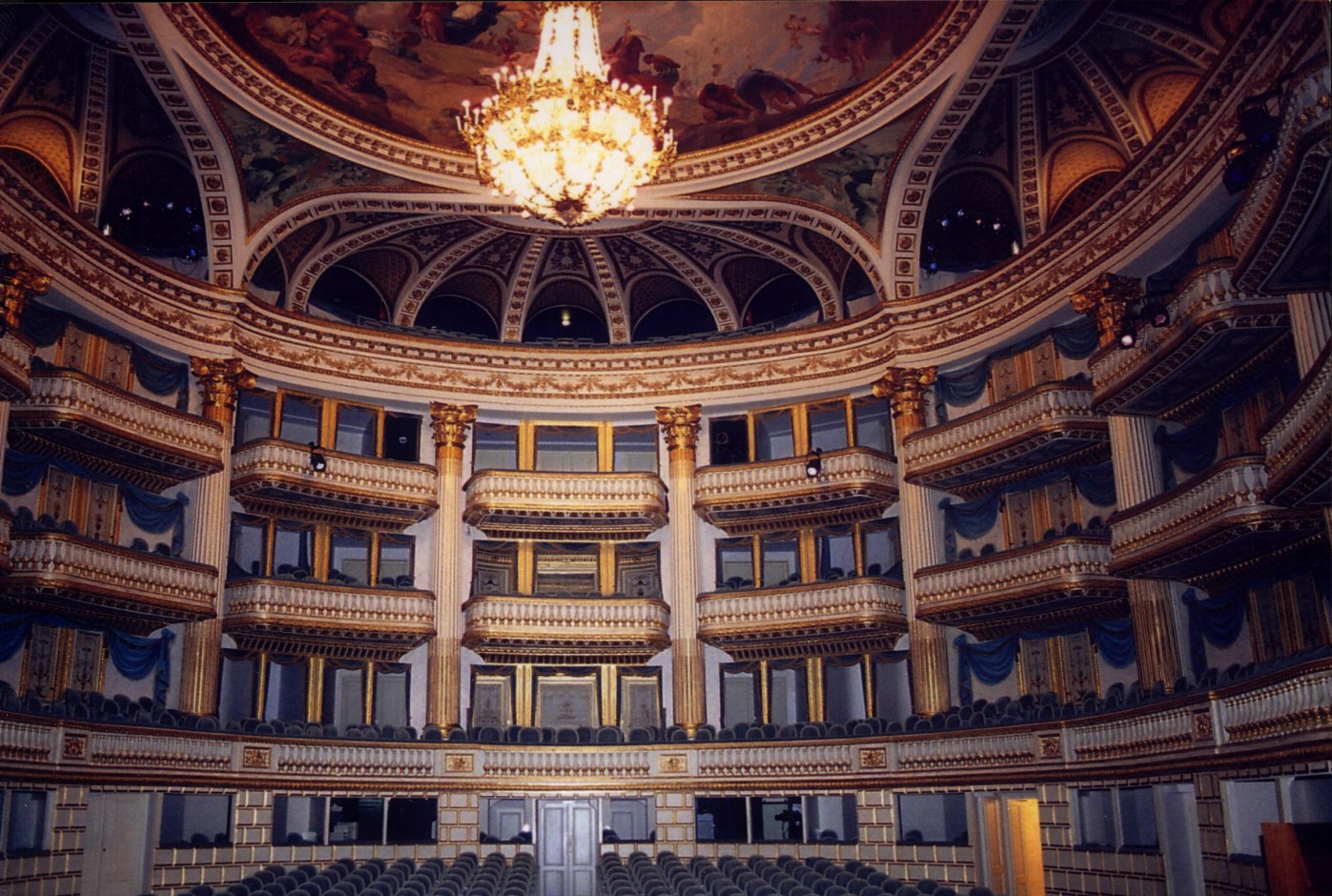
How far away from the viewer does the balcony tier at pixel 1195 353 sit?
16.5 m

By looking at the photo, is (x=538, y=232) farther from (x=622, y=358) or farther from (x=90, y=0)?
(x=90, y=0)

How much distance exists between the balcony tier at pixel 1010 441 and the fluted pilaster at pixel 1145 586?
3.47ft

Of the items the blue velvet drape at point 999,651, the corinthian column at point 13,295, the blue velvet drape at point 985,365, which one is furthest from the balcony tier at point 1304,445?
the corinthian column at point 13,295

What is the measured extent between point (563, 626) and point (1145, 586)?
11385 mm

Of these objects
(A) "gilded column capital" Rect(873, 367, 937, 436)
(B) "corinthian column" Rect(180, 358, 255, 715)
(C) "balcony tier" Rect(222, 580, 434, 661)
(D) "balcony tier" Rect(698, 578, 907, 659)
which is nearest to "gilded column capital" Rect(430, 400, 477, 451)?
(C) "balcony tier" Rect(222, 580, 434, 661)

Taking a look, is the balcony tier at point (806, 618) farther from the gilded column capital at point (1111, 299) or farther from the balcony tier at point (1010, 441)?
the gilded column capital at point (1111, 299)

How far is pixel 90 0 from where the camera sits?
18.8 m

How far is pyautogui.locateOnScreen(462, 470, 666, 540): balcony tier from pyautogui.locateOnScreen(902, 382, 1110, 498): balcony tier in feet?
18.4

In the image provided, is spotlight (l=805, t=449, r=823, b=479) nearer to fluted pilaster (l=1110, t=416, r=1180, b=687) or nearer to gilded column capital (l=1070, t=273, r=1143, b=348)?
fluted pilaster (l=1110, t=416, r=1180, b=687)

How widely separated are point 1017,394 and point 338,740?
45.4 ft

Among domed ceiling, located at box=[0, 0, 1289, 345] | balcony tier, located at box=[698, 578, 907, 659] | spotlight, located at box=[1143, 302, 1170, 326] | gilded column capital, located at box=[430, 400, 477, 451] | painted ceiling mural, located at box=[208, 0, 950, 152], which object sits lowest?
balcony tier, located at box=[698, 578, 907, 659]

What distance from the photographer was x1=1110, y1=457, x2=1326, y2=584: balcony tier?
1638cm

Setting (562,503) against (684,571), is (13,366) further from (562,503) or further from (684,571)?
(684,571)

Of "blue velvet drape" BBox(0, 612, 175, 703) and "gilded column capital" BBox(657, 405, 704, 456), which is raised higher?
"gilded column capital" BBox(657, 405, 704, 456)
